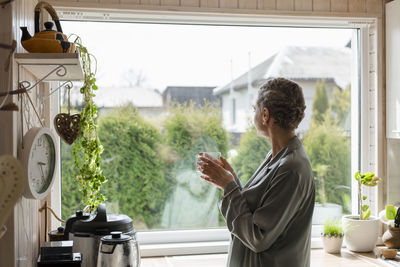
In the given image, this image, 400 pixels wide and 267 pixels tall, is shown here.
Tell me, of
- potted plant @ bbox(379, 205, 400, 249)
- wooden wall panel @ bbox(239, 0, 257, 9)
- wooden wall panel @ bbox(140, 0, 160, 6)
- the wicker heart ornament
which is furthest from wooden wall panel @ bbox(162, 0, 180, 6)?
potted plant @ bbox(379, 205, 400, 249)

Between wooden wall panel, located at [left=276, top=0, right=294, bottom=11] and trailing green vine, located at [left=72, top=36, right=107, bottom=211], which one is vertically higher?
wooden wall panel, located at [left=276, top=0, right=294, bottom=11]

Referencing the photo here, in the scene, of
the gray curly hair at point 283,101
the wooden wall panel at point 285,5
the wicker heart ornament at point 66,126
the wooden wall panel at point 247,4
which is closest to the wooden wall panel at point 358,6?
the wooden wall panel at point 285,5

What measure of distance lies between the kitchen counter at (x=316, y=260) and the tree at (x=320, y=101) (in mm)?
855

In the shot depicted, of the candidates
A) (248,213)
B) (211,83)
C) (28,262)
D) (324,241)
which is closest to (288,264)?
(248,213)

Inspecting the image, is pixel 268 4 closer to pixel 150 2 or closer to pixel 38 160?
pixel 150 2

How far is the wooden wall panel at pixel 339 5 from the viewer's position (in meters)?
2.90

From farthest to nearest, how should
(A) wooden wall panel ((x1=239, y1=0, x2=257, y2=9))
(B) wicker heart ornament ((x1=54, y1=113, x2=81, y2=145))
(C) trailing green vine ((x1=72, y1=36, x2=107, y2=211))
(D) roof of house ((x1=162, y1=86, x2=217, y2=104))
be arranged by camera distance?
(D) roof of house ((x1=162, y1=86, x2=217, y2=104))
(A) wooden wall panel ((x1=239, y1=0, x2=257, y2=9))
(C) trailing green vine ((x1=72, y1=36, x2=107, y2=211))
(B) wicker heart ornament ((x1=54, y1=113, x2=81, y2=145))

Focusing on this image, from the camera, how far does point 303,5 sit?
286 cm

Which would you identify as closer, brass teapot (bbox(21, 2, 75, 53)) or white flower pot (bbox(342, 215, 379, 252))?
brass teapot (bbox(21, 2, 75, 53))

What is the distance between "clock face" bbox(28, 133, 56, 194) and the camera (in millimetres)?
1387

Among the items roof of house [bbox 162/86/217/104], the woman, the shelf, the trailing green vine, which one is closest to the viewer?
the shelf

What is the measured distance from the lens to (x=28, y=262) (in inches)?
61.8

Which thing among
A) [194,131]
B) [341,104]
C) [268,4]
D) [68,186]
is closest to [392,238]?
[341,104]

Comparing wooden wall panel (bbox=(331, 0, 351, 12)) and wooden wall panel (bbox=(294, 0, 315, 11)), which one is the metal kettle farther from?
wooden wall panel (bbox=(331, 0, 351, 12))
